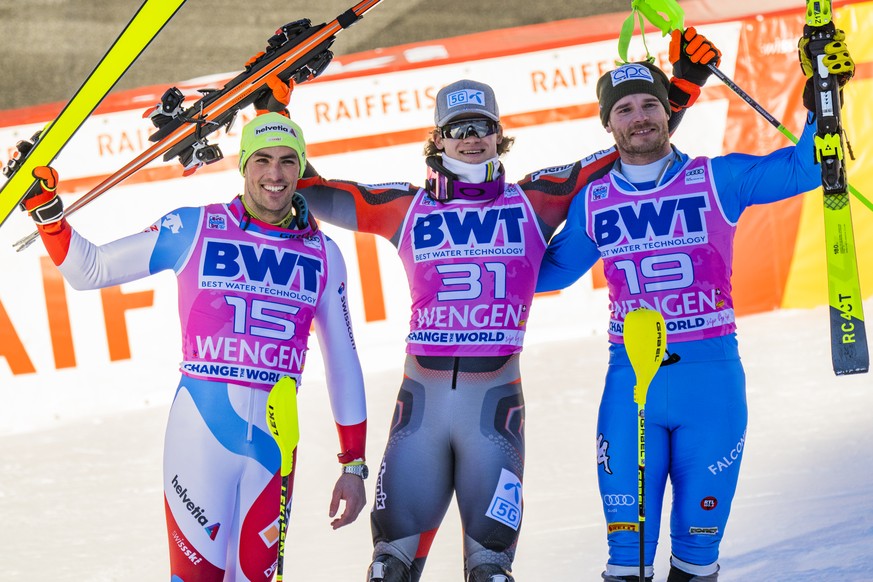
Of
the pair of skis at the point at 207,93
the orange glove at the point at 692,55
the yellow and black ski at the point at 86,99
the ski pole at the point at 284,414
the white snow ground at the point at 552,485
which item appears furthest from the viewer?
the white snow ground at the point at 552,485

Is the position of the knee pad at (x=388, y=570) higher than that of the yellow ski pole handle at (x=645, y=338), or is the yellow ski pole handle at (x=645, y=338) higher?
the yellow ski pole handle at (x=645, y=338)

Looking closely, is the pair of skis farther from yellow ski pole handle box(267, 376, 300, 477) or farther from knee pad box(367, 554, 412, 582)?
knee pad box(367, 554, 412, 582)

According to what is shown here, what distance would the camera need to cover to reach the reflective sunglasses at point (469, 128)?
13.1 feet

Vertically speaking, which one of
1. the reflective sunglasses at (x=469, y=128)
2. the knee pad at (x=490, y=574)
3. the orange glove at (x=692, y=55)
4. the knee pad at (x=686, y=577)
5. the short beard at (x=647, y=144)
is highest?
the orange glove at (x=692, y=55)

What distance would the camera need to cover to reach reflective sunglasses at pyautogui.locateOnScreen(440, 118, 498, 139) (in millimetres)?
3988

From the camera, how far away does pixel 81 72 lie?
914 centimetres

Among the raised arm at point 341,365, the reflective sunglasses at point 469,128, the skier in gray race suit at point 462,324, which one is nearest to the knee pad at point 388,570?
the skier in gray race suit at point 462,324

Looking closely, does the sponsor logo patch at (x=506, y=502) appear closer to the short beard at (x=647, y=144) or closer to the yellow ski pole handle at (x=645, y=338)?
the yellow ski pole handle at (x=645, y=338)

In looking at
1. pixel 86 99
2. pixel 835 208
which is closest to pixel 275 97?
pixel 86 99

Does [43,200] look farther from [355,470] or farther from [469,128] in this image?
[469,128]

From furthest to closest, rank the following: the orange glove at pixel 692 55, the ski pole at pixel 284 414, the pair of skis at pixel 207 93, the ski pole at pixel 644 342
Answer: the orange glove at pixel 692 55, the pair of skis at pixel 207 93, the ski pole at pixel 644 342, the ski pole at pixel 284 414

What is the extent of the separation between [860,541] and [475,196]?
2.39m

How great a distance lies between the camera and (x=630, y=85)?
398 centimetres

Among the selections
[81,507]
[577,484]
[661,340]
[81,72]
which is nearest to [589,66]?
[577,484]
